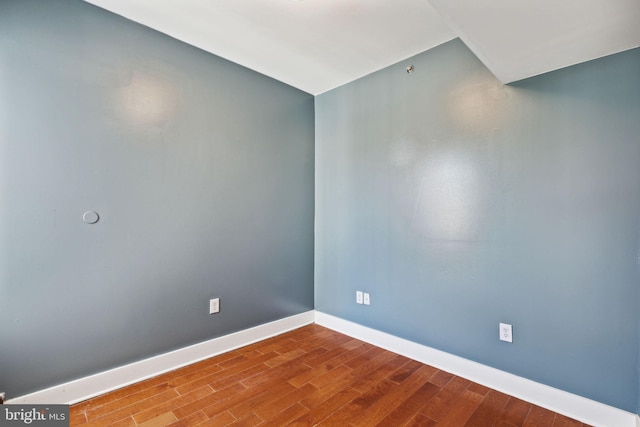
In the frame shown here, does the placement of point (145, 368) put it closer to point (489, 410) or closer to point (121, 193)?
point (121, 193)

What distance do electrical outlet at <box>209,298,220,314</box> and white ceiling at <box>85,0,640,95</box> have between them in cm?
202

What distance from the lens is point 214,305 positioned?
2367 millimetres

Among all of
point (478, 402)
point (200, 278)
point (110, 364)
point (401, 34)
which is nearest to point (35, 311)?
point (110, 364)

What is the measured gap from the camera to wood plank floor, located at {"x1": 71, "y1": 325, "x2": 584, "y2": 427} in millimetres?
1596

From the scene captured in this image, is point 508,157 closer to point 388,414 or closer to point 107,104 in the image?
point 388,414

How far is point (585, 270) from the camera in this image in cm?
163

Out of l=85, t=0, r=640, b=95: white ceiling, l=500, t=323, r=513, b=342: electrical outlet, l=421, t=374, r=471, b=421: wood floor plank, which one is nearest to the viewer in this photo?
l=85, t=0, r=640, b=95: white ceiling

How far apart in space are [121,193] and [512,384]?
279 cm

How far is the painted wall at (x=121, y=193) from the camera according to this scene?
5.31 feet

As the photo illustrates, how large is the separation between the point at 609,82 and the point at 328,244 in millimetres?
2305

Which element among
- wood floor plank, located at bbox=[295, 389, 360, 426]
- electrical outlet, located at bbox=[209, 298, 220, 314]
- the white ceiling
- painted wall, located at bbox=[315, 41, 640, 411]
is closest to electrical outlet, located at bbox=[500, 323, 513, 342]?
painted wall, located at bbox=[315, 41, 640, 411]

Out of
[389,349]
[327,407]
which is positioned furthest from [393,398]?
[389,349]

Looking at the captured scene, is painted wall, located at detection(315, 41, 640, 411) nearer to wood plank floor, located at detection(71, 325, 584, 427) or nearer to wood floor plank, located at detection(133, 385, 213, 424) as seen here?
wood plank floor, located at detection(71, 325, 584, 427)

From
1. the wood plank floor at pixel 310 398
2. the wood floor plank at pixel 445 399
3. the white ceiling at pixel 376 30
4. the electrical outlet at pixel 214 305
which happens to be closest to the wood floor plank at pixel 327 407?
the wood plank floor at pixel 310 398
